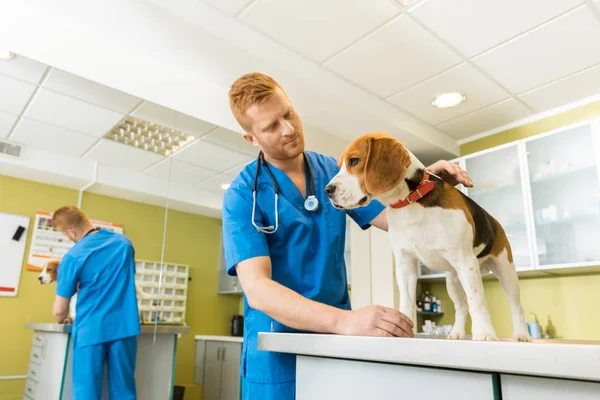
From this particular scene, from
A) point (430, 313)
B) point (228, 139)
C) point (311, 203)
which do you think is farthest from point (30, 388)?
point (430, 313)

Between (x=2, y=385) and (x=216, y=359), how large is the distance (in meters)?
1.02

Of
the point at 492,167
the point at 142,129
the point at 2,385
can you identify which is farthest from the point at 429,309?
the point at 2,385

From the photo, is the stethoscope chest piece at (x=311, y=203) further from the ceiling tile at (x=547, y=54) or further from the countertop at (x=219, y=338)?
the ceiling tile at (x=547, y=54)

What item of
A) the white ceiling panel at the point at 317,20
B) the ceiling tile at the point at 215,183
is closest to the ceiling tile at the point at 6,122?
the ceiling tile at the point at 215,183

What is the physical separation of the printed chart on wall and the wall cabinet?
2.78 m

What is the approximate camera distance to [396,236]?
0.89m

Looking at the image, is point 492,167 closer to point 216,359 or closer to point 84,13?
point 216,359

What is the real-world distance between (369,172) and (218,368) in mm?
1992

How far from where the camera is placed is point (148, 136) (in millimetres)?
2660

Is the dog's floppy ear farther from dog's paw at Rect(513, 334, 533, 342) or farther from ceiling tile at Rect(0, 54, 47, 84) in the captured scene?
ceiling tile at Rect(0, 54, 47, 84)

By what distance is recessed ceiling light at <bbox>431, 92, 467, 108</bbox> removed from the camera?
2.98 meters

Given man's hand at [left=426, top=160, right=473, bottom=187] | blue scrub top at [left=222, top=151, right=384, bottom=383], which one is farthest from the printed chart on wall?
man's hand at [left=426, top=160, right=473, bottom=187]

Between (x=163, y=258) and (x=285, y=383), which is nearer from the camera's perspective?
(x=285, y=383)

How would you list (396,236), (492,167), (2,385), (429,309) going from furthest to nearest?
(429,309) < (492,167) < (2,385) < (396,236)
